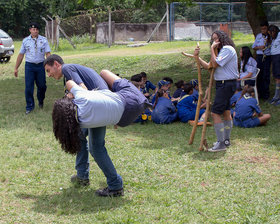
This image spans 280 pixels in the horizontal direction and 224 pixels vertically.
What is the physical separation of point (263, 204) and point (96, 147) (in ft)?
6.06

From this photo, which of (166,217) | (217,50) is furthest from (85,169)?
(217,50)

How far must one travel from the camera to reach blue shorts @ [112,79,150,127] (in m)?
4.39

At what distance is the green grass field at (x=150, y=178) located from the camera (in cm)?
433

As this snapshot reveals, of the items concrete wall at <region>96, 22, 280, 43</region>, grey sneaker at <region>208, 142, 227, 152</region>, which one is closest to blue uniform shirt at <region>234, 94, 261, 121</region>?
grey sneaker at <region>208, 142, 227, 152</region>

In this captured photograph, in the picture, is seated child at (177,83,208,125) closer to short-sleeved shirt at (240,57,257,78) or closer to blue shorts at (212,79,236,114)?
short-sleeved shirt at (240,57,257,78)

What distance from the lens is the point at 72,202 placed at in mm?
4648

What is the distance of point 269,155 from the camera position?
6238mm

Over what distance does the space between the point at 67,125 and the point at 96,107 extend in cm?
34

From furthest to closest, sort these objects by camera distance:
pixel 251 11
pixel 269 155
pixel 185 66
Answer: pixel 185 66, pixel 251 11, pixel 269 155

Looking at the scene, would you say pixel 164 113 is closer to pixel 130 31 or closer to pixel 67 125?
pixel 67 125

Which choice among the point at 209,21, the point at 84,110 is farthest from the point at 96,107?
the point at 209,21

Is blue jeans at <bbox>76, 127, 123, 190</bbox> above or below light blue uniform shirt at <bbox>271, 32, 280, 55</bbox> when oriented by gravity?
below

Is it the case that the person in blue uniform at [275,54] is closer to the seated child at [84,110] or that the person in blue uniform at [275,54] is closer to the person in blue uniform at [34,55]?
the person in blue uniform at [34,55]

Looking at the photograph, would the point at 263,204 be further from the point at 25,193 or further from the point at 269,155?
the point at 25,193
